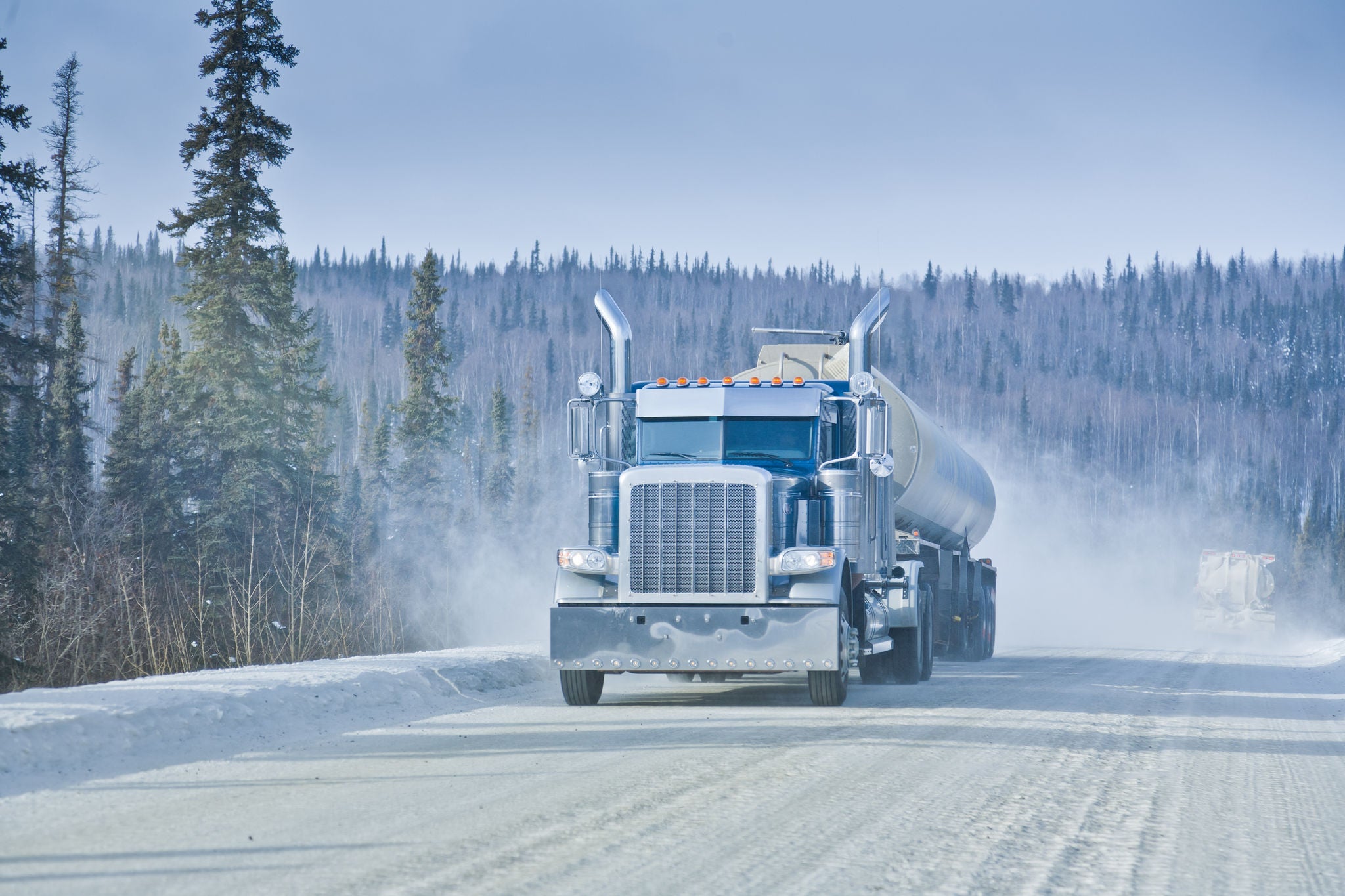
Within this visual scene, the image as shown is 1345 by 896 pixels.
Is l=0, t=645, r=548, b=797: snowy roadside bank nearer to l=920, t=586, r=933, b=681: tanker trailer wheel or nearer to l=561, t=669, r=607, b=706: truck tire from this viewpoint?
l=561, t=669, r=607, b=706: truck tire

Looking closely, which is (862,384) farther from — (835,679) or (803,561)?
(835,679)

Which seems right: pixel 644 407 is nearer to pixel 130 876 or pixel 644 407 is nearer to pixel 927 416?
pixel 927 416

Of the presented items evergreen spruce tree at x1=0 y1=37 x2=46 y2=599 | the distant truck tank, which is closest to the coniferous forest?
evergreen spruce tree at x1=0 y1=37 x2=46 y2=599

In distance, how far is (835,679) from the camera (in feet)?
40.0

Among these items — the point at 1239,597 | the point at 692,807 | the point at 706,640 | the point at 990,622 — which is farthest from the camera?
the point at 1239,597

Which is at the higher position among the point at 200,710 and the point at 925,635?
the point at 200,710

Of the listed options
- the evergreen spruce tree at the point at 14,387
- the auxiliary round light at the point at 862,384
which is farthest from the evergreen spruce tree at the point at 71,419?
the auxiliary round light at the point at 862,384

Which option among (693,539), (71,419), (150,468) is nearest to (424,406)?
(71,419)

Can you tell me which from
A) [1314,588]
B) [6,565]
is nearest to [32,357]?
[6,565]

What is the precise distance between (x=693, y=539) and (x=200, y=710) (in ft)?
15.6

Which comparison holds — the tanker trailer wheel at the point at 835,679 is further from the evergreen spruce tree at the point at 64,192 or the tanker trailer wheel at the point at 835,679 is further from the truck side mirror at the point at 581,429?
the evergreen spruce tree at the point at 64,192

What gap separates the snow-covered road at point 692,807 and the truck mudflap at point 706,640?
0.49 meters

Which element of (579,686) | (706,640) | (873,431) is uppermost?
(873,431)

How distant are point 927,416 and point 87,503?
25.8 m
